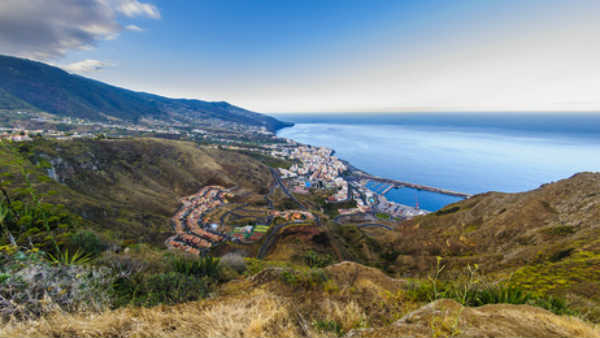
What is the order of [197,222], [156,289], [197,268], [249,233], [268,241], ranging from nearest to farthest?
1. [156,289]
2. [197,268]
3. [268,241]
4. [249,233]
5. [197,222]

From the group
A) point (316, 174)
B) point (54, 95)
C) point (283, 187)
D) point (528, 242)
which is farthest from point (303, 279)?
point (54, 95)

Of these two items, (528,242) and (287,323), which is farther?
(528,242)

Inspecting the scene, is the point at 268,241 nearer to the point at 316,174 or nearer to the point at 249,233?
the point at 249,233

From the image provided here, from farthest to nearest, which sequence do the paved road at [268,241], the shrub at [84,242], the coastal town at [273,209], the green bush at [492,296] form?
1. the coastal town at [273,209]
2. the paved road at [268,241]
3. the shrub at [84,242]
4. the green bush at [492,296]

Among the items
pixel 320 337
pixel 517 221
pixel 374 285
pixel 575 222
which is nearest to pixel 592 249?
pixel 575 222

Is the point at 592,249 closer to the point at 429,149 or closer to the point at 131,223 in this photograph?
the point at 131,223

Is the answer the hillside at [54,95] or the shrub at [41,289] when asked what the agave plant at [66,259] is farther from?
the hillside at [54,95]

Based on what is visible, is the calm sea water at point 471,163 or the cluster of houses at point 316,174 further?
the calm sea water at point 471,163

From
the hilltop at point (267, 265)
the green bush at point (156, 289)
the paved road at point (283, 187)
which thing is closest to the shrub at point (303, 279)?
the hilltop at point (267, 265)

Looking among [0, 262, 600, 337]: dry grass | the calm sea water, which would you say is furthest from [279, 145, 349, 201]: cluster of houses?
[0, 262, 600, 337]: dry grass

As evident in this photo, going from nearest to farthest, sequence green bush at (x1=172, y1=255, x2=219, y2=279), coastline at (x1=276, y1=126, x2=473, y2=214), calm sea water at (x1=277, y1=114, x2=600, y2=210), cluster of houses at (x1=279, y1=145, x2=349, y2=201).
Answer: green bush at (x1=172, y1=255, x2=219, y2=279)
coastline at (x1=276, y1=126, x2=473, y2=214)
cluster of houses at (x1=279, y1=145, x2=349, y2=201)
calm sea water at (x1=277, y1=114, x2=600, y2=210)

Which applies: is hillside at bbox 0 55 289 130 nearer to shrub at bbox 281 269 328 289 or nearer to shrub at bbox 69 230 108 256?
shrub at bbox 69 230 108 256
